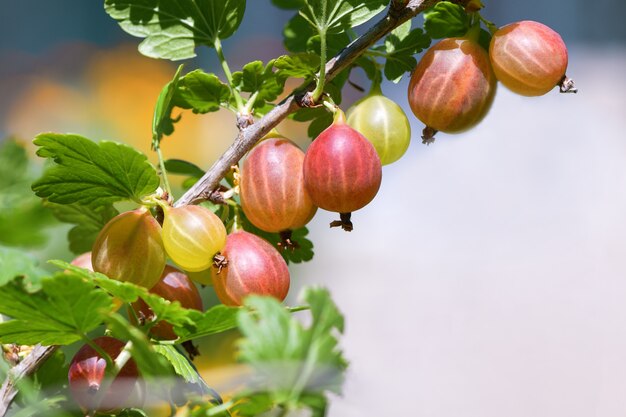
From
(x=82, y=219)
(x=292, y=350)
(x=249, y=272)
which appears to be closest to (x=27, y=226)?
(x=82, y=219)

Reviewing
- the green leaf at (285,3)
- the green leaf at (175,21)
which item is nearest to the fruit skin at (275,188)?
the green leaf at (175,21)

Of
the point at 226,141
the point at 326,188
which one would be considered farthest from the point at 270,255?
the point at 226,141

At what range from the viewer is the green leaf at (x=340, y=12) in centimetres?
45

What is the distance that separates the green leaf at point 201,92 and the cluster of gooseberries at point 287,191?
0.05m

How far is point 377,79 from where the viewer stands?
52cm

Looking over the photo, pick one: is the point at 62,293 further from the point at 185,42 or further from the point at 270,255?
the point at 185,42

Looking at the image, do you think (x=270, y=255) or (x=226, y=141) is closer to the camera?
(x=270, y=255)

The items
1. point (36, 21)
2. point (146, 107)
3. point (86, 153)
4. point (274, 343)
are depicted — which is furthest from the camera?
point (36, 21)

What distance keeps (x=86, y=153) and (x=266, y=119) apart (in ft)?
0.37

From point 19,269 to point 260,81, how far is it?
211 mm

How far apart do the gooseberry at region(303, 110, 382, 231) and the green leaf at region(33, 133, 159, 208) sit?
88 millimetres

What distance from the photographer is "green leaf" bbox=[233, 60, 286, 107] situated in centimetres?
48

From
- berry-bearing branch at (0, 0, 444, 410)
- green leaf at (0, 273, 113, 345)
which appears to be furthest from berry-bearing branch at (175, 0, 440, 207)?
green leaf at (0, 273, 113, 345)

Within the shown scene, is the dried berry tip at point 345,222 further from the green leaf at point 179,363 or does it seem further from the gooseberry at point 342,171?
the green leaf at point 179,363
